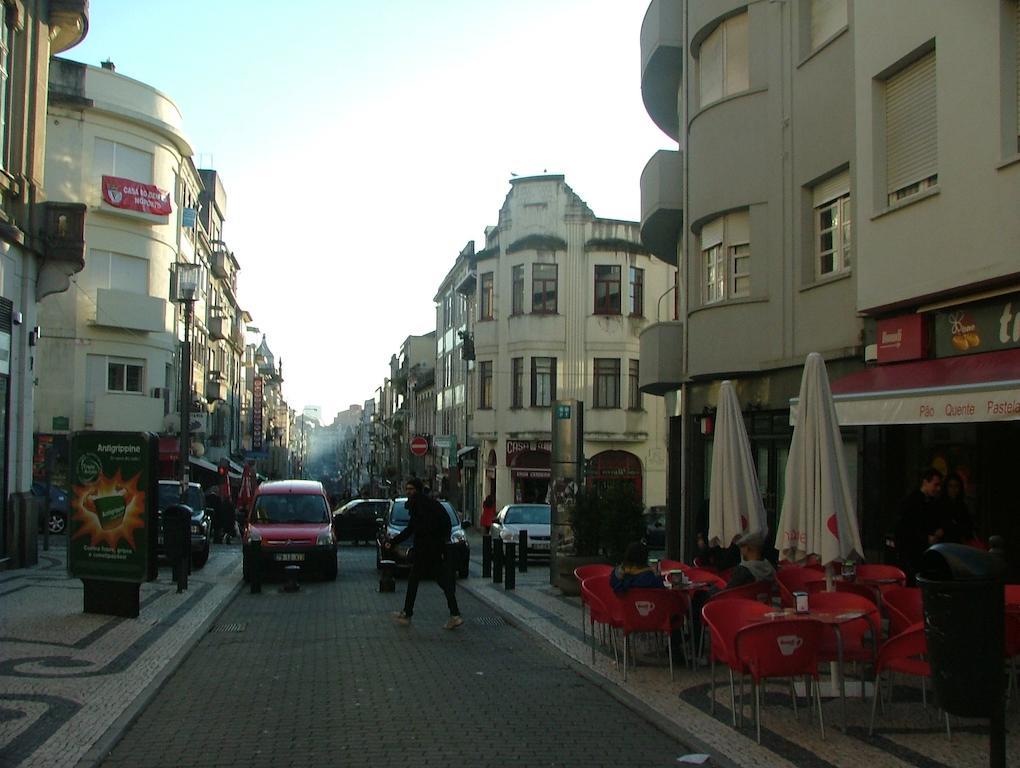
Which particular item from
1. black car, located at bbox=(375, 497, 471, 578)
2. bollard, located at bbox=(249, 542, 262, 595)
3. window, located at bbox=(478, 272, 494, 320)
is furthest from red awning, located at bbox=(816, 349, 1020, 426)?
window, located at bbox=(478, 272, 494, 320)

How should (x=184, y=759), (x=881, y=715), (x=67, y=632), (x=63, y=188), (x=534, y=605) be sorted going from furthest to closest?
1. (x=63, y=188)
2. (x=534, y=605)
3. (x=67, y=632)
4. (x=881, y=715)
5. (x=184, y=759)

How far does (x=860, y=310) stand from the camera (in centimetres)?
1462

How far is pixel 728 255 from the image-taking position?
61.6 feet

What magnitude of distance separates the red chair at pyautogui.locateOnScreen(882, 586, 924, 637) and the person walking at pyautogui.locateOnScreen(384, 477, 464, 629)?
591 cm

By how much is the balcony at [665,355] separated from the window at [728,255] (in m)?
1.69

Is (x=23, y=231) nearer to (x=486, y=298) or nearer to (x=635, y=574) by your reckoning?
(x=635, y=574)

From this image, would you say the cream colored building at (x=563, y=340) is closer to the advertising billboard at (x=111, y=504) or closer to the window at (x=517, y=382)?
the window at (x=517, y=382)

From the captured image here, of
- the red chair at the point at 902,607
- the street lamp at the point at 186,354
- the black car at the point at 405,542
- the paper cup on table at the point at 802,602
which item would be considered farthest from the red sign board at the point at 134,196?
the paper cup on table at the point at 802,602

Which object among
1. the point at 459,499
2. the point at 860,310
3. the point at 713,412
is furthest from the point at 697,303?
the point at 459,499

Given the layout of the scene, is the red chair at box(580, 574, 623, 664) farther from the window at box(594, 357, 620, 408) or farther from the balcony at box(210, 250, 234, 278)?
the balcony at box(210, 250, 234, 278)

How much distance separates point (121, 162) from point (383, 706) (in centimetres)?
3646

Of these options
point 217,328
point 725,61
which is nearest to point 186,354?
point 725,61

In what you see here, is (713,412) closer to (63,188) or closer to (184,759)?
(184,759)

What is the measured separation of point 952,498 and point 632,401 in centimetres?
3460
